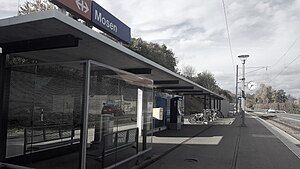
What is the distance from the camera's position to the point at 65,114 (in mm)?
9156

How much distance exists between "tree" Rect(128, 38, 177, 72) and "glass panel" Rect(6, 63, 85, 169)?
87.7ft

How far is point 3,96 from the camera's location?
7996 mm

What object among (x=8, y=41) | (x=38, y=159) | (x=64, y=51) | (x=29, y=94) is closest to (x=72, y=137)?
(x=38, y=159)

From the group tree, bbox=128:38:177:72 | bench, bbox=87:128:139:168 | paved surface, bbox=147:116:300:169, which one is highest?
tree, bbox=128:38:177:72

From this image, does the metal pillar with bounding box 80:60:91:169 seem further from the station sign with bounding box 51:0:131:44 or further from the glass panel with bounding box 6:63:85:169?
the station sign with bounding box 51:0:131:44

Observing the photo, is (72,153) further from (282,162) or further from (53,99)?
(282,162)

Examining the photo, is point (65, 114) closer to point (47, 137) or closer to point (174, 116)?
point (47, 137)

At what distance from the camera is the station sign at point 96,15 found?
10008 mm

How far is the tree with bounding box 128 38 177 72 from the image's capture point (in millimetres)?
40853

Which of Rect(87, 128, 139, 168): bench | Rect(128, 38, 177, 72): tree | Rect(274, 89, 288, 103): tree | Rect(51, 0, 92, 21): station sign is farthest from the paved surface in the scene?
Rect(274, 89, 288, 103): tree

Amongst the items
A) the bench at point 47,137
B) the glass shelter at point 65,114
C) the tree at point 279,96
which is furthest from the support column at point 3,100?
the tree at point 279,96

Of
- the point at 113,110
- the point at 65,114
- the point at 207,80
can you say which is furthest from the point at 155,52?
the point at 113,110

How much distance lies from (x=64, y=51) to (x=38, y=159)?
295 centimetres

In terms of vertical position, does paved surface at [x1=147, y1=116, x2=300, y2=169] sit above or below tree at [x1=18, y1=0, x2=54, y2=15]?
below
